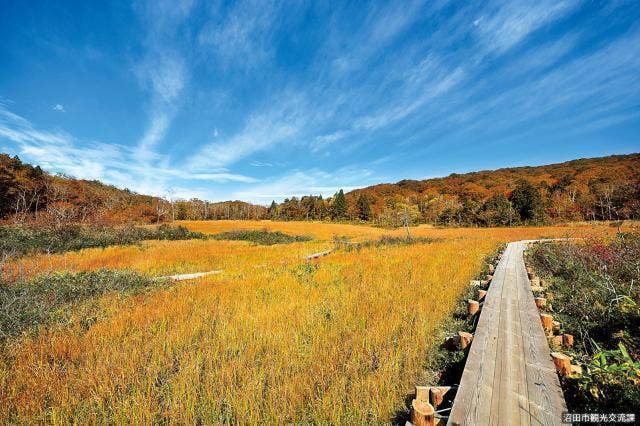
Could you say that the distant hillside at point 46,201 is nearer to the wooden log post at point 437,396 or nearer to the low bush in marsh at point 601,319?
the wooden log post at point 437,396

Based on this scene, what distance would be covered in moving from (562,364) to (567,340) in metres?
1.81

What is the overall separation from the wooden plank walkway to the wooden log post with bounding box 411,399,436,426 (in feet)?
0.55

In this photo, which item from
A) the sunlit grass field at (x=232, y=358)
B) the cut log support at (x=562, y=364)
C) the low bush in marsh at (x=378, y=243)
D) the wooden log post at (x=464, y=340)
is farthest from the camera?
the low bush in marsh at (x=378, y=243)

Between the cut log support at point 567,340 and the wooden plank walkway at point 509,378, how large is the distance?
395mm

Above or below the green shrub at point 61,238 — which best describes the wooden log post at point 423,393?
below

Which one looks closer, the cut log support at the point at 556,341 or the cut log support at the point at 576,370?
the cut log support at the point at 576,370

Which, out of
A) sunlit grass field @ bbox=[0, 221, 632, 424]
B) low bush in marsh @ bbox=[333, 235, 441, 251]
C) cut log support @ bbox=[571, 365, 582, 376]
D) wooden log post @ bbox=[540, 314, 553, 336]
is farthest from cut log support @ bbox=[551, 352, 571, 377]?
low bush in marsh @ bbox=[333, 235, 441, 251]

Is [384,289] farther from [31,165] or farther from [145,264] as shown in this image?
[31,165]

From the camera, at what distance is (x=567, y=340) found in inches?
183

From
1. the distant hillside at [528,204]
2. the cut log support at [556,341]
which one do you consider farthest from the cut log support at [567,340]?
Answer: the distant hillside at [528,204]

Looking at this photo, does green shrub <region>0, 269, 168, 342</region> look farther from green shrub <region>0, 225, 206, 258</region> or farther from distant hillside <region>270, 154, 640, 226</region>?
distant hillside <region>270, 154, 640, 226</region>

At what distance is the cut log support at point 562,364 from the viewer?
11.0ft

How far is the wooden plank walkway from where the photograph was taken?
263 centimetres

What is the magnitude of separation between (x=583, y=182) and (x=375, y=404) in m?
86.9
